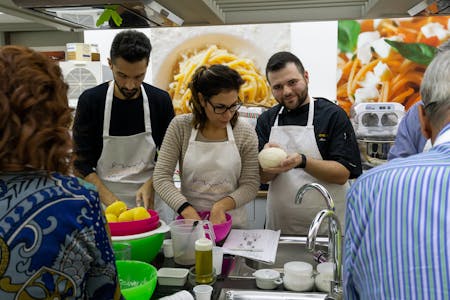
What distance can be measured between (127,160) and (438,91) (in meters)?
1.59

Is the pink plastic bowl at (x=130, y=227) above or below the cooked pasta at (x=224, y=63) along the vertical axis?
below

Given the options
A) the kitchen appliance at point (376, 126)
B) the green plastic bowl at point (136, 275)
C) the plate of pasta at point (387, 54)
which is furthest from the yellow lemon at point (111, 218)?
the plate of pasta at point (387, 54)

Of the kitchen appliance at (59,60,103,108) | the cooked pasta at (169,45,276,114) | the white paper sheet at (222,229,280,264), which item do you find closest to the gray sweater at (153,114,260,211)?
the white paper sheet at (222,229,280,264)

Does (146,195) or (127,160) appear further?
(127,160)

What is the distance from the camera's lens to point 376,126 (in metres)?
2.85

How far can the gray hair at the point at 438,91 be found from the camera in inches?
32.6

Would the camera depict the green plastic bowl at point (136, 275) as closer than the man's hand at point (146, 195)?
Yes

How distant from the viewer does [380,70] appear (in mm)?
3211

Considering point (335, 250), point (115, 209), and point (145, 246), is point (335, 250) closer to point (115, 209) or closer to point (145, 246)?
point (145, 246)

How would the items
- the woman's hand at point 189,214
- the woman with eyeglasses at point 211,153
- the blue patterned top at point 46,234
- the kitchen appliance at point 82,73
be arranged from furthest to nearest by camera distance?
1. the kitchen appliance at point 82,73
2. the woman with eyeglasses at point 211,153
3. the woman's hand at point 189,214
4. the blue patterned top at point 46,234

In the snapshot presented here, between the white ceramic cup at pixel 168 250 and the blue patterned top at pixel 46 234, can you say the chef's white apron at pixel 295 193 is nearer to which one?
the white ceramic cup at pixel 168 250

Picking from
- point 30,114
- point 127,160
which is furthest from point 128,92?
point 30,114

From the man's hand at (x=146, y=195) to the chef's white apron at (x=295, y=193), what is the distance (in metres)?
0.60

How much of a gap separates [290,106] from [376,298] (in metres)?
1.31
